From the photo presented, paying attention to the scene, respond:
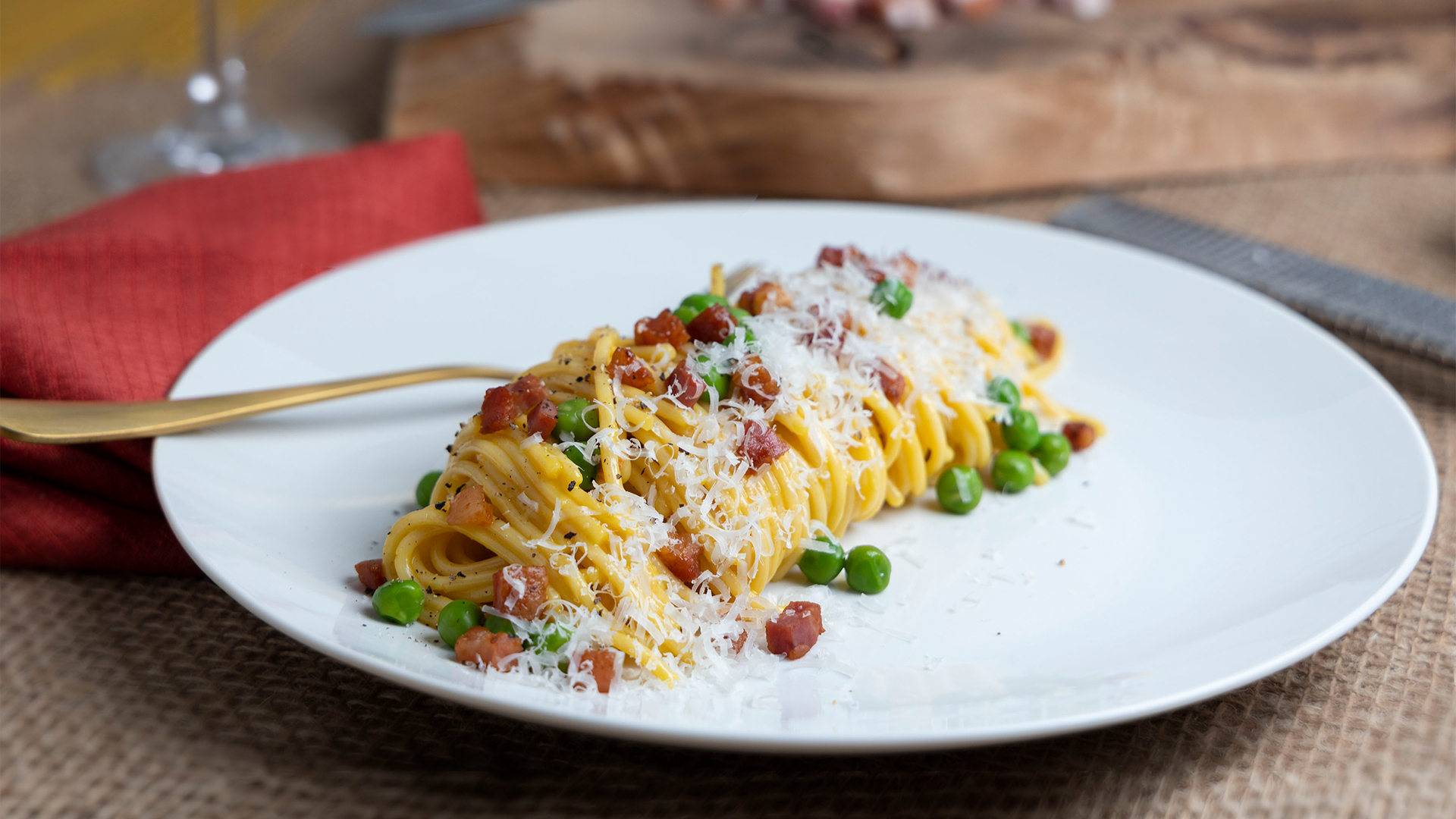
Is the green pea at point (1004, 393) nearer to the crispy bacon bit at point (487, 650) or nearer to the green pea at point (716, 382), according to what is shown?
→ the green pea at point (716, 382)

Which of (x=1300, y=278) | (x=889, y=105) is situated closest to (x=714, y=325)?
(x=1300, y=278)

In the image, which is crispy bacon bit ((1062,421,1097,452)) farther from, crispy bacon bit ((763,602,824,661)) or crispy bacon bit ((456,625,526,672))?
crispy bacon bit ((456,625,526,672))

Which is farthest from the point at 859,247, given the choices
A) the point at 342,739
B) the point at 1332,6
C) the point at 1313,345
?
the point at 1332,6

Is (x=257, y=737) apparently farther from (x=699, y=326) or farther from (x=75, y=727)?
(x=699, y=326)

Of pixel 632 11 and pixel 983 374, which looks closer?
pixel 983 374

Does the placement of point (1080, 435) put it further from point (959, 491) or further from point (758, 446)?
point (758, 446)

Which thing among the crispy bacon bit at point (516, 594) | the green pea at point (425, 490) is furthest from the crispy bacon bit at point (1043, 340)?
the crispy bacon bit at point (516, 594)
